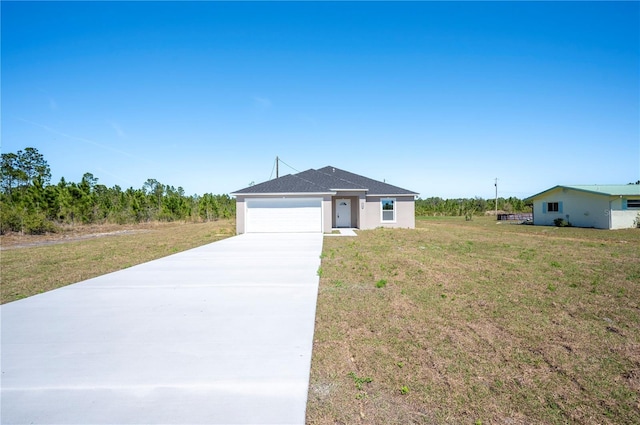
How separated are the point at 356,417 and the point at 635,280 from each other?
826cm

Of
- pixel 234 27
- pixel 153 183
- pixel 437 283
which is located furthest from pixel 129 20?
pixel 153 183

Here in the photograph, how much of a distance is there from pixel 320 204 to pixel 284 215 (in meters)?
2.18

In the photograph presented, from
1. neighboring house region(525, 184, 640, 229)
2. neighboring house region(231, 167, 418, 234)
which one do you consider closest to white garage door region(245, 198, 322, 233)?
neighboring house region(231, 167, 418, 234)

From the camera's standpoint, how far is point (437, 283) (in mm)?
7082

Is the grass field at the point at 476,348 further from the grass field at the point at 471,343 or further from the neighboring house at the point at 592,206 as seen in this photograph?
the neighboring house at the point at 592,206

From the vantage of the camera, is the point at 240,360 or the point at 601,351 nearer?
the point at 240,360

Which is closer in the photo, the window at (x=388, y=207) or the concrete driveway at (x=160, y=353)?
the concrete driveway at (x=160, y=353)

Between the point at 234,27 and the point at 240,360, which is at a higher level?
the point at 234,27

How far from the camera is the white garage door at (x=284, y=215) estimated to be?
19031 mm

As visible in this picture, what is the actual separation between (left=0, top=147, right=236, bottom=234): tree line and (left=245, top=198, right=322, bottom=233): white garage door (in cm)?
1607

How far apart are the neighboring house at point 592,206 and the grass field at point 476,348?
1935 cm

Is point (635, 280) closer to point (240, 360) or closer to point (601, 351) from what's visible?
point (601, 351)

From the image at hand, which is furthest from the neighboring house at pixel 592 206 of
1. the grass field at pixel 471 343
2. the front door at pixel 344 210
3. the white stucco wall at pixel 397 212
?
the grass field at pixel 471 343

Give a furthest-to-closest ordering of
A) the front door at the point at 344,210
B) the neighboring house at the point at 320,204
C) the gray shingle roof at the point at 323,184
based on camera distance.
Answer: the front door at the point at 344,210 → the gray shingle roof at the point at 323,184 → the neighboring house at the point at 320,204
